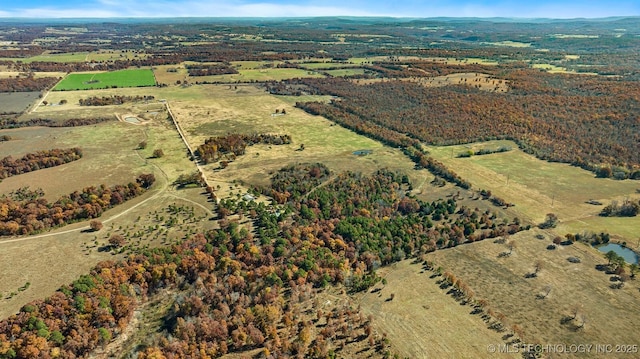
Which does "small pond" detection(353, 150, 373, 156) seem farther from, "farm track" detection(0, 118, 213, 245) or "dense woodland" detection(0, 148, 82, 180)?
"dense woodland" detection(0, 148, 82, 180)

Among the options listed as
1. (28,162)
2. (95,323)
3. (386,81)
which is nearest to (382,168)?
(95,323)

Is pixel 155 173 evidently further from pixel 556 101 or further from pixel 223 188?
pixel 556 101

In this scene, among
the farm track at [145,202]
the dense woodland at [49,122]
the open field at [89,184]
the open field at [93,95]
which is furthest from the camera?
the open field at [93,95]

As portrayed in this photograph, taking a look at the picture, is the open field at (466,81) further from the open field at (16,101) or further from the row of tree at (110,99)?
the open field at (16,101)

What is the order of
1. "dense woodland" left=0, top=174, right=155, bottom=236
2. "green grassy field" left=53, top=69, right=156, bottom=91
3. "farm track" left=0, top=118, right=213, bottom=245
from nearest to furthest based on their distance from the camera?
"farm track" left=0, top=118, right=213, bottom=245 < "dense woodland" left=0, top=174, right=155, bottom=236 < "green grassy field" left=53, top=69, right=156, bottom=91

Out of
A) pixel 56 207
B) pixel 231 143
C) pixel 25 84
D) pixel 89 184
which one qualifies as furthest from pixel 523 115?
pixel 25 84

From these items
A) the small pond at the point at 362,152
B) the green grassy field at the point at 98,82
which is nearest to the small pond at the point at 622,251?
the small pond at the point at 362,152

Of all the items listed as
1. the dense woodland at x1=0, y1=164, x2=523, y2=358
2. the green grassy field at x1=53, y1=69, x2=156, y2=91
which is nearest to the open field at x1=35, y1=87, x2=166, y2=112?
the green grassy field at x1=53, y1=69, x2=156, y2=91
